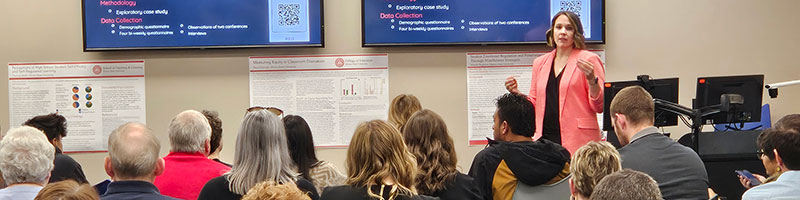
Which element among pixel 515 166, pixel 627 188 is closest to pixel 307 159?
pixel 515 166

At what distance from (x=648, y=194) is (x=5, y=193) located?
Result: 2055 millimetres

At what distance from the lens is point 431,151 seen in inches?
119

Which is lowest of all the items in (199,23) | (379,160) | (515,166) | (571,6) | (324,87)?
(515,166)

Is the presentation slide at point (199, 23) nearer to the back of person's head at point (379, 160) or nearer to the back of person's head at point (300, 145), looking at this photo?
the back of person's head at point (300, 145)

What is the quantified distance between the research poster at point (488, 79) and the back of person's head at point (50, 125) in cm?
251

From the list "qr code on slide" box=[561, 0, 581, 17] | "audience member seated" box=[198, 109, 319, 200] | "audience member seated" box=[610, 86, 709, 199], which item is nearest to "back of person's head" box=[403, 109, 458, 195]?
"audience member seated" box=[198, 109, 319, 200]

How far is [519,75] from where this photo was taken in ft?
17.0

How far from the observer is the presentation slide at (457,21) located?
503 cm

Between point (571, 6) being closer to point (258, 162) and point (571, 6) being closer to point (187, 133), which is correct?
point (187, 133)

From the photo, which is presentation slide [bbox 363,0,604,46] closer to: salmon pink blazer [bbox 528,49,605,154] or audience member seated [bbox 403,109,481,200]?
salmon pink blazer [bbox 528,49,605,154]

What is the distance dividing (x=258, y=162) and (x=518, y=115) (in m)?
1.17

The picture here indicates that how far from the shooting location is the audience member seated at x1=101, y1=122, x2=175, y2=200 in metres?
2.46

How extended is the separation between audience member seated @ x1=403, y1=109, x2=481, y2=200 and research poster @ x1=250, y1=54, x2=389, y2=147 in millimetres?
2019

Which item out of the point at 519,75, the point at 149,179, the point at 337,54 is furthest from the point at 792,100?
the point at 149,179
